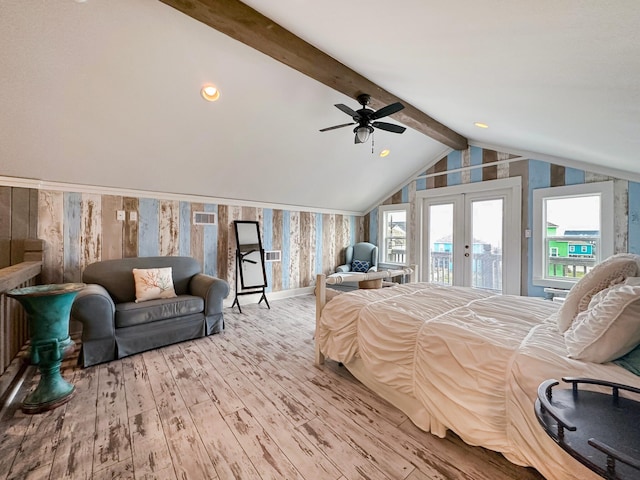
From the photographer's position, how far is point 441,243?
529 centimetres

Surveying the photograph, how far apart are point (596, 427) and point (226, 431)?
187 centimetres

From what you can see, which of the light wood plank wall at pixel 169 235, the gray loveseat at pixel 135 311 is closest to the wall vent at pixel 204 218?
the light wood plank wall at pixel 169 235

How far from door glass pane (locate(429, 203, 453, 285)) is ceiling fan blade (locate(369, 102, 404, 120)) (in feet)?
9.83

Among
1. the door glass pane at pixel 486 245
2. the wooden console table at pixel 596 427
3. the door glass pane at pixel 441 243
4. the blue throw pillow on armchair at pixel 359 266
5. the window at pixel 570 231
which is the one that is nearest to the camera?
the wooden console table at pixel 596 427

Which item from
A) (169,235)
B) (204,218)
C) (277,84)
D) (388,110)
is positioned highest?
(277,84)

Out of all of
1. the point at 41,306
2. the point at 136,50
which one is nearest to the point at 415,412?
the point at 41,306

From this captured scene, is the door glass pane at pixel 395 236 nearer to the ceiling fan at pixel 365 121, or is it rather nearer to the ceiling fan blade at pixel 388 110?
the ceiling fan at pixel 365 121

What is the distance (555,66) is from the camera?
1.60 meters

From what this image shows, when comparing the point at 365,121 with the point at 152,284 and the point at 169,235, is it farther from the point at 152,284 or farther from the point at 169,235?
the point at 169,235

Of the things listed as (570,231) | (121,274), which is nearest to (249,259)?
(121,274)

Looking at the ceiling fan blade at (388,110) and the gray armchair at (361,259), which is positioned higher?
the ceiling fan blade at (388,110)

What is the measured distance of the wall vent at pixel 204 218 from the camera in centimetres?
434

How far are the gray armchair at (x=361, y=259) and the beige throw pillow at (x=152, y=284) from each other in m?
3.38

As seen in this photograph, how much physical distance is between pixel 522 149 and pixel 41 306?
584 centimetres
